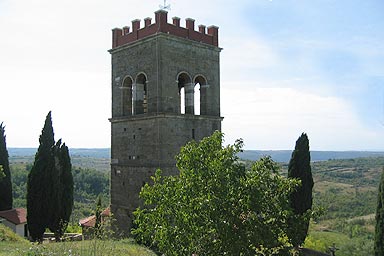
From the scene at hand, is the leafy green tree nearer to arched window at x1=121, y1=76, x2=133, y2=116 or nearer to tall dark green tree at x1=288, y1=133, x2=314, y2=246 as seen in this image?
arched window at x1=121, y1=76, x2=133, y2=116

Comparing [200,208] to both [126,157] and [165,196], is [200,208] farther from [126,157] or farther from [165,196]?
[126,157]

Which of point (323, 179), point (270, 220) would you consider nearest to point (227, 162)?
point (270, 220)

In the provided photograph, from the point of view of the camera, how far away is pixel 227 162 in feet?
25.0

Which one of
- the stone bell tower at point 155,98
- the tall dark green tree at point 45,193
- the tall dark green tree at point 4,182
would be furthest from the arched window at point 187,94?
the tall dark green tree at point 4,182

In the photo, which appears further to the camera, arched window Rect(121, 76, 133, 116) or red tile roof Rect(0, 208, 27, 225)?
red tile roof Rect(0, 208, 27, 225)

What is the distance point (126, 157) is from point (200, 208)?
1082cm

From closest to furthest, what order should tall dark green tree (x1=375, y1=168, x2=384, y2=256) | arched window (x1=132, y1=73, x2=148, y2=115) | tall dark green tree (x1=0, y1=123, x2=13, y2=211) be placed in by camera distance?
tall dark green tree (x1=375, y1=168, x2=384, y2=256) → arched window (x1=132, y1=73, x2=148, y2=115) → tall dark green tree (x1=0, y1=123, x2=13, y2=211)

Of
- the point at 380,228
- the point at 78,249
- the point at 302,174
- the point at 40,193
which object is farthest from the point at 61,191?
the point at 380,228

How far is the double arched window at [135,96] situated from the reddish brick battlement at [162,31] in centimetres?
191

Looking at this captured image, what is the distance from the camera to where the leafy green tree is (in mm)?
7062

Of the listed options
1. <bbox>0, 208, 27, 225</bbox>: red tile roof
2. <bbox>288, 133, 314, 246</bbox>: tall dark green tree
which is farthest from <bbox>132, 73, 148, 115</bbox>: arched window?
<bbox>0, 208, 27, 225</bbox>: red tile roof

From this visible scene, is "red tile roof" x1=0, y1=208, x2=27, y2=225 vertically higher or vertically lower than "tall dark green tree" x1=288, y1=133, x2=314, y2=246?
lower

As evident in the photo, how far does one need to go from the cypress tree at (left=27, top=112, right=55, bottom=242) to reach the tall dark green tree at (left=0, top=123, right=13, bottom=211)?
7495 millimetres

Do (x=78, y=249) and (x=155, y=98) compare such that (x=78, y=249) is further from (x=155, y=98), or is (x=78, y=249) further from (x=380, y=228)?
(x=380, y=228)
